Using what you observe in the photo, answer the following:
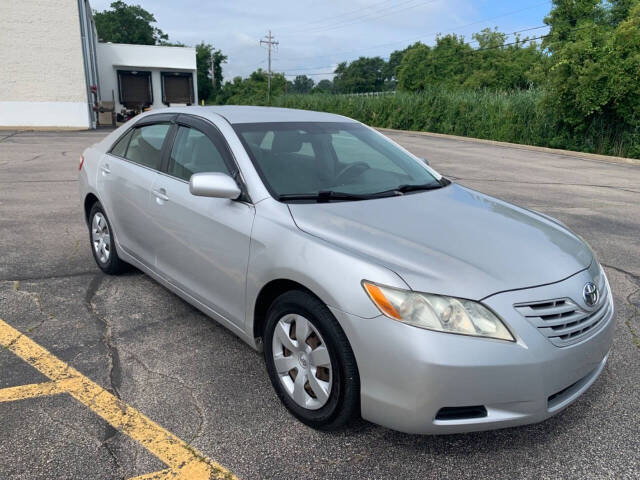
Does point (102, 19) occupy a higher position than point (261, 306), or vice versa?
point (102, 19)

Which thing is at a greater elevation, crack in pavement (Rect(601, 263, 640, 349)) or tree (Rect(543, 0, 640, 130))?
tree (Rect(543, 0, 640, 130))

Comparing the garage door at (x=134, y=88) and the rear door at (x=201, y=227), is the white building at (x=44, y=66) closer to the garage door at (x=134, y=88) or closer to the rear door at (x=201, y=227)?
the garage door at (x=134, y=88)

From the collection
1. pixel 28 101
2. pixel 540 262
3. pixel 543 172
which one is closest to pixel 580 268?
pixel 540 262

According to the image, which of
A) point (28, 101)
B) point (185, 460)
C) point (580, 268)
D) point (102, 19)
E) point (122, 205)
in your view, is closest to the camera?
point (185, 460)

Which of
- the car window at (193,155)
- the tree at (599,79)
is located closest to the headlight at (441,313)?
the car window at (193,155)

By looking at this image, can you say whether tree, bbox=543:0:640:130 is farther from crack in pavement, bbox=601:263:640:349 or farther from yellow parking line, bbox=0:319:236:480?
yellow parking line, bbox=0:319:236:480

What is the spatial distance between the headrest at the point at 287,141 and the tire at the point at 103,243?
1920 millimetres

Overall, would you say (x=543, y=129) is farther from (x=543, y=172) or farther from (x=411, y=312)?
(x=411, y=312)

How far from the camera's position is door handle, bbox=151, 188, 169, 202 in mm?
3664

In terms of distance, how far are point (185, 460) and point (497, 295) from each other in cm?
161

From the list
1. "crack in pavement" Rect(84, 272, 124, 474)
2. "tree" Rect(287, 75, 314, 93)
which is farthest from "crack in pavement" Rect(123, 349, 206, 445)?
"tree" Rect(287, 75, 314, 93)

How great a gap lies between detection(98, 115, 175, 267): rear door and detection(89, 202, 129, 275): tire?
0.19m

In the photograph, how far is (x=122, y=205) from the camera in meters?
4.27

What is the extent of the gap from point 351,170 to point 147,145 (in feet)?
5.69
